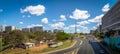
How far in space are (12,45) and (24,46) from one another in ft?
37.4

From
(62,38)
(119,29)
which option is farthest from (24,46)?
(119,29)

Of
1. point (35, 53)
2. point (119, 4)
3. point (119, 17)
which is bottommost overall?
point (35, 53)

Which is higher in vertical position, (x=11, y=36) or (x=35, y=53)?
(x=11, y=36)

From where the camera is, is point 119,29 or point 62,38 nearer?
point 119,29

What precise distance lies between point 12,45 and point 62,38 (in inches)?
1185

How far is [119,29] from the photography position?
300 ft

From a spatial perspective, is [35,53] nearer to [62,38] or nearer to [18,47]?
[18,47]

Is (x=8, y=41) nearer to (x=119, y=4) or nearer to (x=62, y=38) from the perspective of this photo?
(x=62, y=38)

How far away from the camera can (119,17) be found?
91125 mm

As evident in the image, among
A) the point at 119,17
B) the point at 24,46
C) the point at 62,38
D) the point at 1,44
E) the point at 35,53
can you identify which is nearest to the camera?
the point at 35,53

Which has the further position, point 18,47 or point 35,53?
point 18,47

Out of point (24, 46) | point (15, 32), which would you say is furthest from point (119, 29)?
point (15, 32)

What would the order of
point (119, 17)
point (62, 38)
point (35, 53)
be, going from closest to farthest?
point (35, 53) → point (119, 17) → point (62, 38)

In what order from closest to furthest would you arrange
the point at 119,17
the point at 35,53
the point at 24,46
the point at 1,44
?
the point at 35,53 → the point at 24,46 → the point at 119,17 → the point at 1,44
